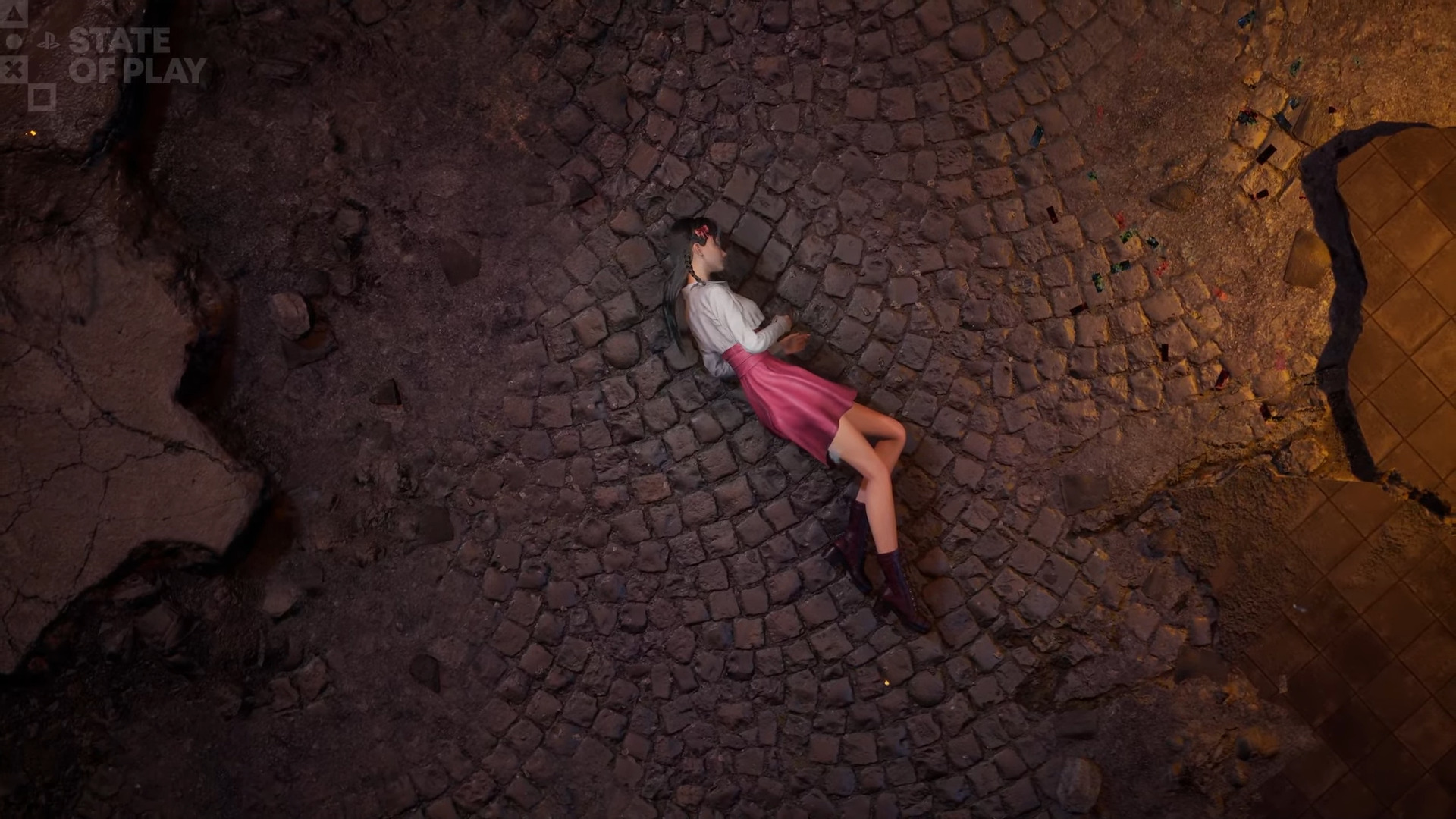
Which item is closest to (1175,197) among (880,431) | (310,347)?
(880,431)

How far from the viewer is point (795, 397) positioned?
4590 millimetres

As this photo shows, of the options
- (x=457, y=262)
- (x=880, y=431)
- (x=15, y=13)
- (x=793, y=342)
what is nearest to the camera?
(x=15, y=13)

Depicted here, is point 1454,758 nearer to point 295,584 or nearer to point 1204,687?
point 1204,687

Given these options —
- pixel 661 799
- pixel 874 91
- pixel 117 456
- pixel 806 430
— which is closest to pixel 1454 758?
pixel 806 430

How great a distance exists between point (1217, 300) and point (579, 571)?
3.57 meters

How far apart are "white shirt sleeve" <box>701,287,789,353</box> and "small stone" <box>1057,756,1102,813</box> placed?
2.62 metres

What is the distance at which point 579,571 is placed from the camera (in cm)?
502

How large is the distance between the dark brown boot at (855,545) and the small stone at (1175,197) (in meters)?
2.20

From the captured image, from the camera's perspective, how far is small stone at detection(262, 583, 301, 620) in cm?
494

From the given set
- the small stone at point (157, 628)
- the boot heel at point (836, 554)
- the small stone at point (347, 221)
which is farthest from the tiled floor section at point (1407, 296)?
the small stone at point (157, 628)

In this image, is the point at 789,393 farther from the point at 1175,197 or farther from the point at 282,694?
the point at 282,694

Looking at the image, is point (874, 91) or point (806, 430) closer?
point (806, 430)

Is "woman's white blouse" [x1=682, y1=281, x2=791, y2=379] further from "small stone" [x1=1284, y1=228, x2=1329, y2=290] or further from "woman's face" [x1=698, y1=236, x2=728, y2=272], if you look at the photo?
"small stone" [x1=1284, y1=228, x2=1329, y2=290]

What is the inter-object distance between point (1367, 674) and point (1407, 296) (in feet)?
6.43
